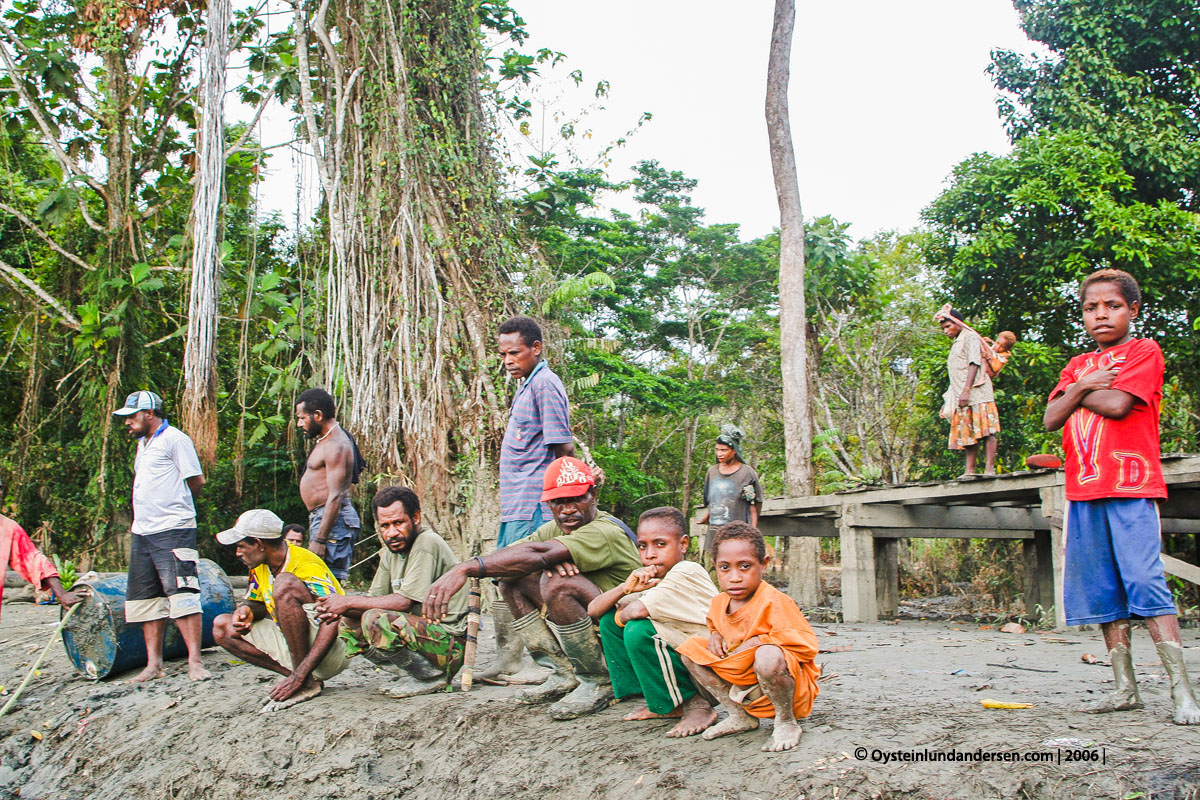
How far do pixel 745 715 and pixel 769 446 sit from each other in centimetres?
1865

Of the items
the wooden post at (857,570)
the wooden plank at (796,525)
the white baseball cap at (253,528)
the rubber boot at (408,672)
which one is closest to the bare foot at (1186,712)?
the rubber boot at (408,672)

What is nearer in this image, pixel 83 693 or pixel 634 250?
pixel 83 693

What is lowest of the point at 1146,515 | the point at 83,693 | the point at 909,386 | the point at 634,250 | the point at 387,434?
the point at 83,693

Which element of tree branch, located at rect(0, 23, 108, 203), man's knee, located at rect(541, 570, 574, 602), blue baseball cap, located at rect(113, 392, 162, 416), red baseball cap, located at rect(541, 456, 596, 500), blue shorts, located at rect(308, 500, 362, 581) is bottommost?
man's knee, located at rect(541, 570, 574, 602)

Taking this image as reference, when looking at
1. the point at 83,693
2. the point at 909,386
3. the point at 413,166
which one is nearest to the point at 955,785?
the point at 83,693

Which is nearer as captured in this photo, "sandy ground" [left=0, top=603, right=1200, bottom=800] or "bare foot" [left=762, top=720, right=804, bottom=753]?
"sandy ground" [left=0, top=603, right=1200, bottom=800]

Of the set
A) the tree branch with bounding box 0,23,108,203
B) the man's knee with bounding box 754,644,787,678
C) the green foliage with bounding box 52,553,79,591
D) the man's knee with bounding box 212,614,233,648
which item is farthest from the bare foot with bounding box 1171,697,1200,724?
the tree branch with bounding box 0,23,108,203

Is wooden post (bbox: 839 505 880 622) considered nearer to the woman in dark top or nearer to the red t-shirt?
the woman in dark top

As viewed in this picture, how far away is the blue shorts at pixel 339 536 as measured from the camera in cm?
545

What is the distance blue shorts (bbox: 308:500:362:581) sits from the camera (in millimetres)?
5449

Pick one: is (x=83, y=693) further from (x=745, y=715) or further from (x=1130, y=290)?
(x=1130, y=290)

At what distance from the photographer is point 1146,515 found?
332 cm

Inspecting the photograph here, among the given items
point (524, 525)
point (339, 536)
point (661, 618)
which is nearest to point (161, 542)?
point (339, 536)

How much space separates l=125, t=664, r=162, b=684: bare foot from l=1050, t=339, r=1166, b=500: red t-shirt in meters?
5.22
